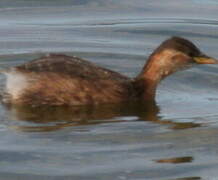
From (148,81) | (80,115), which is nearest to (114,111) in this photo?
(80,115)

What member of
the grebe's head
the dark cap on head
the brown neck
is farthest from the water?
the dark cap on head

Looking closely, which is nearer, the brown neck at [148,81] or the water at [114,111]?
the water at [114,111]

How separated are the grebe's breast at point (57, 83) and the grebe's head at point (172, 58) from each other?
0.61 metres

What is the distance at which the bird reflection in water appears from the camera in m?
9.45

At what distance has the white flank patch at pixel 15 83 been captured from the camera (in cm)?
994

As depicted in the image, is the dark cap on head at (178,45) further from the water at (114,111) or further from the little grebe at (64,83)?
the water at (114,111)

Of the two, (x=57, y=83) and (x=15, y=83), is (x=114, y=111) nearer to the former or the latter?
(x=57, y=83)

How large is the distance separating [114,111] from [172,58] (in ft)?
3.02

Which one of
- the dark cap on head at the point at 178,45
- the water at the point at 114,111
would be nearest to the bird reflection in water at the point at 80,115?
the water at the point at 114,111

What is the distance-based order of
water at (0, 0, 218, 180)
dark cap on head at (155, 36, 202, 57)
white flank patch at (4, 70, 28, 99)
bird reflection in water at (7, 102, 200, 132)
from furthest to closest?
dark cap on head at (155, 36, 202, 57), white flank patch at (4, 70, 28, 99), bird reflection in water at (7, 102, 200, 132), water at (0, 0, 218, 180)

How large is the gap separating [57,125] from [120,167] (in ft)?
4.87

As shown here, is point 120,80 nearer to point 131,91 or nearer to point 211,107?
point 131,91

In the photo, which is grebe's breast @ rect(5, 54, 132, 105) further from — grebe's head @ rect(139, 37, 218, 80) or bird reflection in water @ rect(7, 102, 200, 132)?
grebe's head @ rect(139, 37, 218, 80)

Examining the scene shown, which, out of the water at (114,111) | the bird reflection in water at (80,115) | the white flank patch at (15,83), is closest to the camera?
the water at (114,111)
